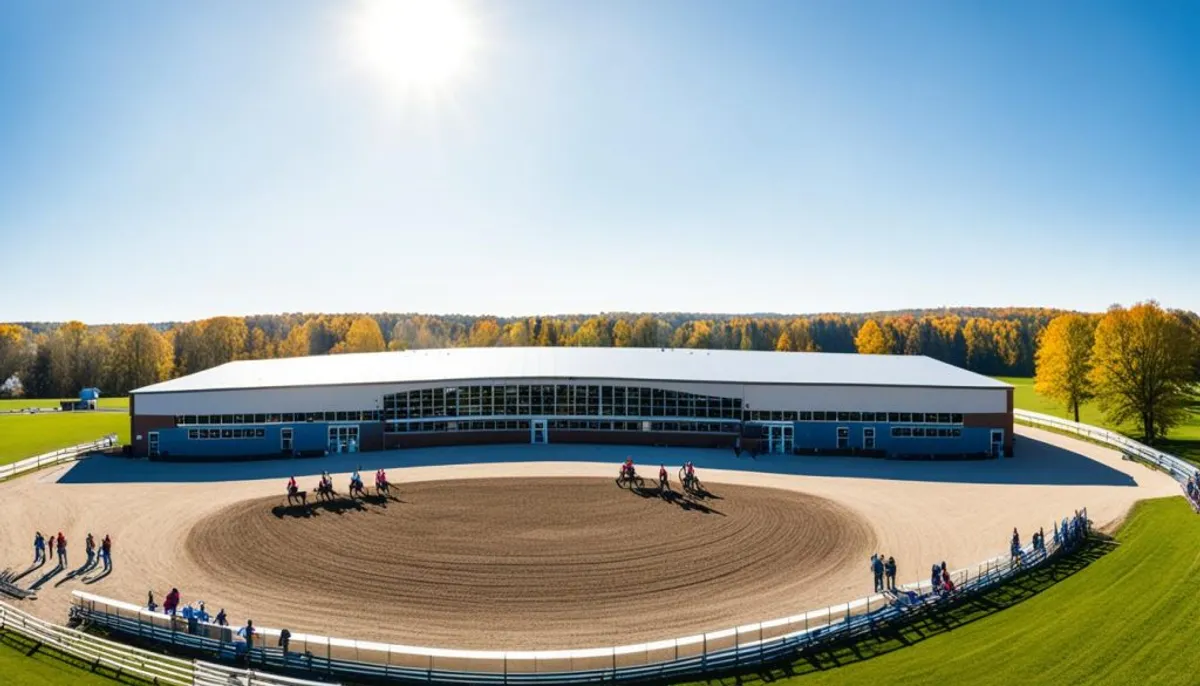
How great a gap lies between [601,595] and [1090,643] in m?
14.3

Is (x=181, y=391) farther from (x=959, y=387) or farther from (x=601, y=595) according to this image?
(x=959, y=387)

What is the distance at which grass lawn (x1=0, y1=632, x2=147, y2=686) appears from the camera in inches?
739

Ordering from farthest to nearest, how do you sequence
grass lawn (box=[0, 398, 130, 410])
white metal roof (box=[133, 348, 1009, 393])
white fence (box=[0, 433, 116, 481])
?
grass lawn (box=[0, 398, 130, 410]) → white metal roof (box=[133, 348, 1009, 393]) → white fence (box=[0, 433, 116, 481])

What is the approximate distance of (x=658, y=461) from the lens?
46.0m

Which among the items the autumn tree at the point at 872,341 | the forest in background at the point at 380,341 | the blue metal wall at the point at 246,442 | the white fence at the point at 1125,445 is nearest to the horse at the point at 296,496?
the blue metal wall at the point at 246,442

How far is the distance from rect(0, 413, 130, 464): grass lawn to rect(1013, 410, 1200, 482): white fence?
70841mm

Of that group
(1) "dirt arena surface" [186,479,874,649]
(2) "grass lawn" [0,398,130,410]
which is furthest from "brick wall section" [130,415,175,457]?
(2) "grass lawn" [0,398,130,410]

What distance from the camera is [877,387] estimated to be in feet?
158

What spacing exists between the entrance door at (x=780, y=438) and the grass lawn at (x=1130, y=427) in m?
25.2

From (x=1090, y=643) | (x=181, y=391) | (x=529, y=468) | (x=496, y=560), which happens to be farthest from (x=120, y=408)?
(x=1090, y=643)

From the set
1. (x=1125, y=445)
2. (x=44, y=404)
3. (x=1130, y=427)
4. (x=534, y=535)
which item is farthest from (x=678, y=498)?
(x=44, y=404)

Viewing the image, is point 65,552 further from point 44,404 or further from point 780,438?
point 44,404

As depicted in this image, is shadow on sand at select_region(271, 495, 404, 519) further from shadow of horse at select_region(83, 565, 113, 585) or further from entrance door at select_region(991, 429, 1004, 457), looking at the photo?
entrance door at select_region(991, 429, 1004, 457)

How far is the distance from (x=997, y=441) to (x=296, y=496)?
141 feet
